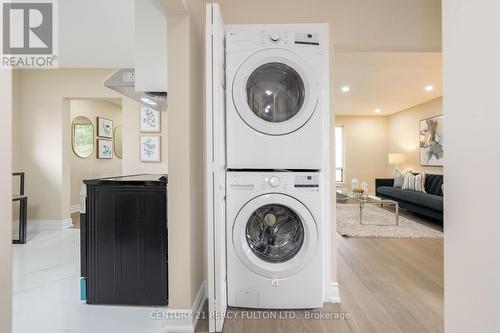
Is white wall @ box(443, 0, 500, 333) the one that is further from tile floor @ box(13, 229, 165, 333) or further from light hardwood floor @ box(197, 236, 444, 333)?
tile floor @ box(13, 229, 165, 333)

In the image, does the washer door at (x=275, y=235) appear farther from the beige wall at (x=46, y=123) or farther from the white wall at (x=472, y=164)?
the beige wall at (x=46, y=123)

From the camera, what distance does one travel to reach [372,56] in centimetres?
373

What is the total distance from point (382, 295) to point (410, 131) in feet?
20.7

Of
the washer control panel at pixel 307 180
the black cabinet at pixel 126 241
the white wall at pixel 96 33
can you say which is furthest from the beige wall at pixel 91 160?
the washer control panel at pixel 307 180

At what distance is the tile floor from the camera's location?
5.67 ft

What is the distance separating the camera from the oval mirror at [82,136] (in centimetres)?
513

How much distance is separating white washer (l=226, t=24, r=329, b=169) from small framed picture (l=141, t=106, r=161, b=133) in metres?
2.13

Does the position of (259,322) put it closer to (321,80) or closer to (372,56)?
(321,80)

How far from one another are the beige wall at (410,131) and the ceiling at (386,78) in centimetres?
23

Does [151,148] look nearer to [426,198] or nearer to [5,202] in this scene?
[5,202]

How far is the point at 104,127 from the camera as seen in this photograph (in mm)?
5766

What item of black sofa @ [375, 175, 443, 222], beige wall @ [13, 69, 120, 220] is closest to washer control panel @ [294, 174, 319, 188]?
black sofa @ [375, 175, 443, 222]

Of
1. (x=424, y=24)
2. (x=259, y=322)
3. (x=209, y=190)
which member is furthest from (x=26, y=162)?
(x=424, y=24)

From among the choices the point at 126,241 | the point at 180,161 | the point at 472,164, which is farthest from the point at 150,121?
the point at 472,164
